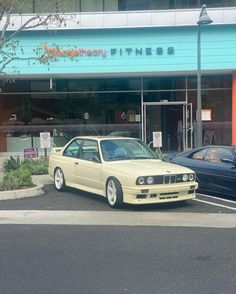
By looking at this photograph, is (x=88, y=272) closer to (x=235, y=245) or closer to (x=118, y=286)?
(x=118, y=286)

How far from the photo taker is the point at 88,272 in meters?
6.01

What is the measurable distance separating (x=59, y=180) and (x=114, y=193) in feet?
9.17

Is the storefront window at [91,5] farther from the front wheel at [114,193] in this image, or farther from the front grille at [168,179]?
the front grille at [168,179]

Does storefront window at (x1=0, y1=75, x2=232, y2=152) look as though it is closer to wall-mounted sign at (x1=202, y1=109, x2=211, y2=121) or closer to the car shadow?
wall-mounted sign at (x1=202, y1=109, x2=211, y2=121)

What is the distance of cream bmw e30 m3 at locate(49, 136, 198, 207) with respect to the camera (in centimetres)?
988

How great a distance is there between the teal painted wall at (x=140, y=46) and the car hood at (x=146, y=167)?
1066 cm

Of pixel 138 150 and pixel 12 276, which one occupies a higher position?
pixel 138 150

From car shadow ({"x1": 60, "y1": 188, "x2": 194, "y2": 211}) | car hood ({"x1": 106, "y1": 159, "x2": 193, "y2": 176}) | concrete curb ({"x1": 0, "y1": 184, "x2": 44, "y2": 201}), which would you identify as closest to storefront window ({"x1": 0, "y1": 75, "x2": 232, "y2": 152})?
concrete curb ({"x1": 0, "y1": 184, "x2": 44, "y2": 201})

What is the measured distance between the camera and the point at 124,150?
11.4m

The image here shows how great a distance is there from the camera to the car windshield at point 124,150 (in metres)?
11.1

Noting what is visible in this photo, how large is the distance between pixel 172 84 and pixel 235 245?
16224 millimetres

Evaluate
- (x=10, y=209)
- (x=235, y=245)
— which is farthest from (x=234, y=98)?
(x=235, y=245)

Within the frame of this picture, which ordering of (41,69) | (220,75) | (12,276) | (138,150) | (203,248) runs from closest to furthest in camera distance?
1. (12,276)
2. (203,248)
3. (138,150)
4. (41,69)
5. (220,75)

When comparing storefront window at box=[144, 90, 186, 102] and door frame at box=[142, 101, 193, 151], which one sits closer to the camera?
door frame at box=[142, 101, 193, 151]
